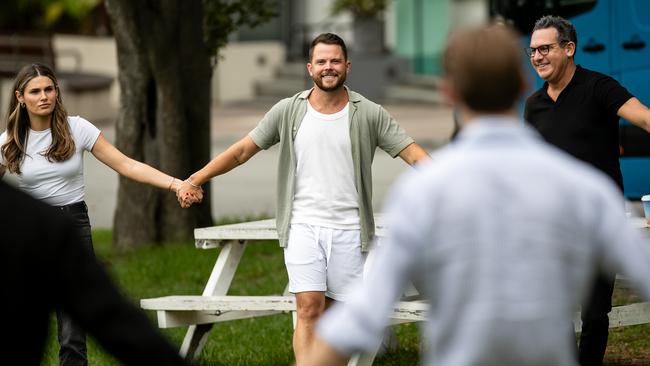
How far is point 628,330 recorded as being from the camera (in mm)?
8914

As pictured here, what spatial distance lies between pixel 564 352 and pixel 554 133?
355 centimetres

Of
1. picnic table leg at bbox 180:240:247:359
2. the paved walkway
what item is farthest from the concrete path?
picnic table leg at bbox 180:240:247:359

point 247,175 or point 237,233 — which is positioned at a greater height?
point 237,233

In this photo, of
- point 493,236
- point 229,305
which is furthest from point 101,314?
point 229,305

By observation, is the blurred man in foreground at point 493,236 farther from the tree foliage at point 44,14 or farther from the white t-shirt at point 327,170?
the tree foliage at point 44,14

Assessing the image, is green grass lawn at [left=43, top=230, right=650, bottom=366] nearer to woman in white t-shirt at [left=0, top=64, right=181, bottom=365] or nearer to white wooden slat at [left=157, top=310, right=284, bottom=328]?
white wooden slat at [left=157, top=310, right=284, bottom=328]

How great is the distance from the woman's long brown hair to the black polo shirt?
7.46ft

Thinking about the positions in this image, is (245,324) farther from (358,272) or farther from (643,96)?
(643,96)

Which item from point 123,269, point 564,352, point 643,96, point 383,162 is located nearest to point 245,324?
point 123,269

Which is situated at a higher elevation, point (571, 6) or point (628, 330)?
point (571, 6)

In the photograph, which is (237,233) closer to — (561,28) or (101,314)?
(561,28)

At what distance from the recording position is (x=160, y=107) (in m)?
11.7

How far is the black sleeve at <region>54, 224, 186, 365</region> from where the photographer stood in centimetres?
336

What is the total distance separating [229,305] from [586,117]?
211cm
